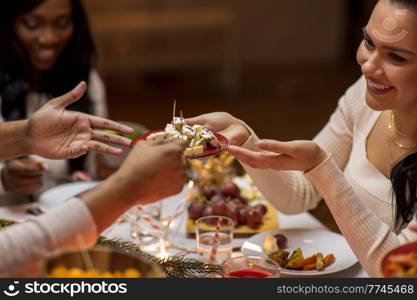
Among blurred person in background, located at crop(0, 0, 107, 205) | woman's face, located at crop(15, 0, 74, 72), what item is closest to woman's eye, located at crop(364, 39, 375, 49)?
blurred person in background, located at crop(0, 0, 107, 205)

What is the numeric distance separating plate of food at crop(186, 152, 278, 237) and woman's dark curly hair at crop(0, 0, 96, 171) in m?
0.53

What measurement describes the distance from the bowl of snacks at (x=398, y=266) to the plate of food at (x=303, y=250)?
0.48m

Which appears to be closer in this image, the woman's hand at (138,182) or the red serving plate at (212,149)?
the woman's hand at (138,182)

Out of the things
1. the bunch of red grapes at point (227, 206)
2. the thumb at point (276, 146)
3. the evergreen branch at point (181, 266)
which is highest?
the thumb at point (276, 146)

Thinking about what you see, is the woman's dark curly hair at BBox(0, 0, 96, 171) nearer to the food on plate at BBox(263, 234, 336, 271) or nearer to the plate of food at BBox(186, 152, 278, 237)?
the plate of food at BBox(186, 152, 278, 237)

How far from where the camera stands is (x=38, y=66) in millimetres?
2373

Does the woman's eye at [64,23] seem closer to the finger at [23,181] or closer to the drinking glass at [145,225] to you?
the finger at [23,181]

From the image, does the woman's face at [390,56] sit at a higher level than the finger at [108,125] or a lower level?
higher

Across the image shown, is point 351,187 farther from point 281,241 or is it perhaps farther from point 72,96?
point 72,96

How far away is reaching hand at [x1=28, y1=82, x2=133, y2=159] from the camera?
160 cm

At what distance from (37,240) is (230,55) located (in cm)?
482

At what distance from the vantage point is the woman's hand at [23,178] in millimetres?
2064

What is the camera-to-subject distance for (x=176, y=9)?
6.05 m

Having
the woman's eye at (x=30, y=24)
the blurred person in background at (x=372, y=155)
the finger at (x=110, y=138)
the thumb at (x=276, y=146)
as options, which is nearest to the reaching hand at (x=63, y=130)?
the finger at (x=110, y=138)
